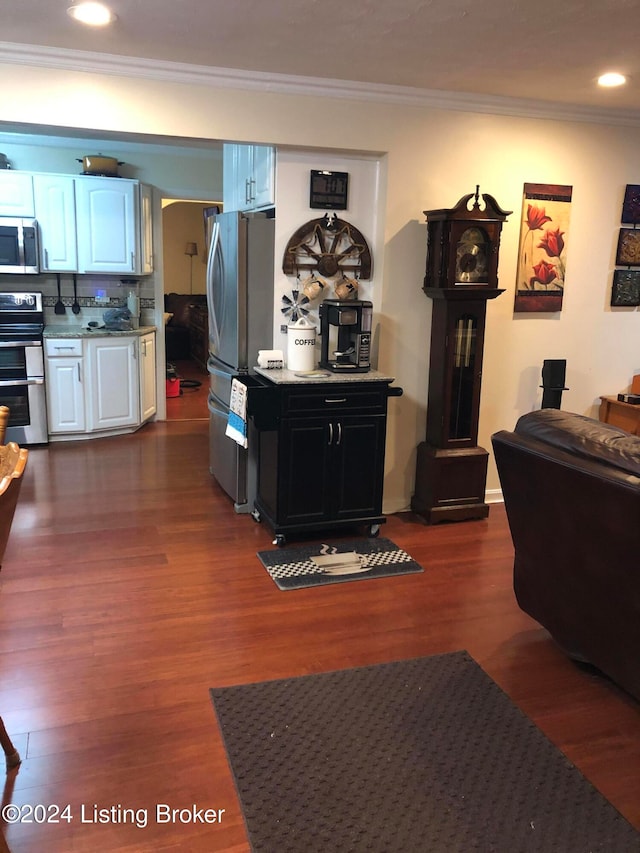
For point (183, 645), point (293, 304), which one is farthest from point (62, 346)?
point (183, 645)

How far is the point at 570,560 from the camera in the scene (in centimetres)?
252

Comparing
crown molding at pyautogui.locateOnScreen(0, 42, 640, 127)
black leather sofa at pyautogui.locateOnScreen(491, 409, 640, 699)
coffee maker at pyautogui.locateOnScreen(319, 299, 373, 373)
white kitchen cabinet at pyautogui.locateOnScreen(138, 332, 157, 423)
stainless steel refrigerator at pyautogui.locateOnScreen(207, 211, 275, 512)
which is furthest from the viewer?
white kitchen cabinet at pyautogui.locateOnScreen(138, 332, 157, 423)

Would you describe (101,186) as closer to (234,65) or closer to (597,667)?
(234,65)

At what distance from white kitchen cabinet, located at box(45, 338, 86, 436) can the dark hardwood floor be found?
4.60 ft

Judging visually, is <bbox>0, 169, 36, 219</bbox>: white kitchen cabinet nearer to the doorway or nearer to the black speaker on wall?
the doorway

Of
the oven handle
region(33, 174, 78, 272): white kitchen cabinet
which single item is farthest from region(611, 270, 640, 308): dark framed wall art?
the oven handle

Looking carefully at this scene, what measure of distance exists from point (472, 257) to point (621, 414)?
1567mm

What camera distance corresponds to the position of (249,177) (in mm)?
4406

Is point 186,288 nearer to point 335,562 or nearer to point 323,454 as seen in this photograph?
point 323,454

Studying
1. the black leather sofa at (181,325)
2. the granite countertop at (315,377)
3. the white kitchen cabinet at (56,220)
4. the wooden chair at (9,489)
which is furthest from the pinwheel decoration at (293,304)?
the black leather sofa at (181,325)

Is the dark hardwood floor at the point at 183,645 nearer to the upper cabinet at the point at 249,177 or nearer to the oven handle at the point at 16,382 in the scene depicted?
the oven handle at the point at 16,382

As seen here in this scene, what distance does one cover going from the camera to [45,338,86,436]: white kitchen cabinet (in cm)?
572

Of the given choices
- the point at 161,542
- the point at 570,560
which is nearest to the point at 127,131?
the point at 161,542

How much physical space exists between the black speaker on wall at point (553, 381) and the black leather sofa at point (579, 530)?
1778mm
